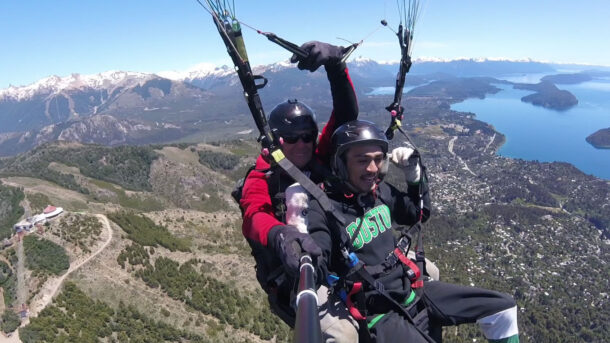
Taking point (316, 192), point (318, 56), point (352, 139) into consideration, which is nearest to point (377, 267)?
point (316, 192)

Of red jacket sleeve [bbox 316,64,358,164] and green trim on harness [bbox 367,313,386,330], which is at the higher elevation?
red jacket sleeve [bbox 316,64,358,164]

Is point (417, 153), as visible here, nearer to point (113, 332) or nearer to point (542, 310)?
point (113, 332)

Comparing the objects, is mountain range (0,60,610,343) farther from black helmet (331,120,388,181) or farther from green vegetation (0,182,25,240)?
black helmet (331,120,388,181)

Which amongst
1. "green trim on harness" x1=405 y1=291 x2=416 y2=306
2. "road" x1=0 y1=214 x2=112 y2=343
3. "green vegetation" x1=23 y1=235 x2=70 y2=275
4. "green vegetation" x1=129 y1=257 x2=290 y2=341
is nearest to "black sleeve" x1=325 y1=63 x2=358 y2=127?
"green trim on harness" x1=405 y1=291 x2=416 y2=306

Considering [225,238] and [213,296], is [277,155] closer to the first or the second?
[213,296]

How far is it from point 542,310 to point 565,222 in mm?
60234

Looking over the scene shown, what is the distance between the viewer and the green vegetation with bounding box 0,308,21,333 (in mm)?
25188

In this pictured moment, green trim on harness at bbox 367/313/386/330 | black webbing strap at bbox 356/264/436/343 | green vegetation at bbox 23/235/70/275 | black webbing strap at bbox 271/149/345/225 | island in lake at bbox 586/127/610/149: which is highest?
black webbing strap at bbox 271/149/345/225

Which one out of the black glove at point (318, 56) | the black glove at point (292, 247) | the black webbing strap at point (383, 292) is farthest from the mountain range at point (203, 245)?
the black glove at point (318, 56)

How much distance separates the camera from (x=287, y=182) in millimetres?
5316

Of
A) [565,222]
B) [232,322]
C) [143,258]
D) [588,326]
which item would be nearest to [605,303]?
[588,326]

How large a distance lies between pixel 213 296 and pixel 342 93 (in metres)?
34.0

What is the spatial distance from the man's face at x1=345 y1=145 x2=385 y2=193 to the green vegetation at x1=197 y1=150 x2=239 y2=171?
452 ft

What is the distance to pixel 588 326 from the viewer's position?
69.9 m
